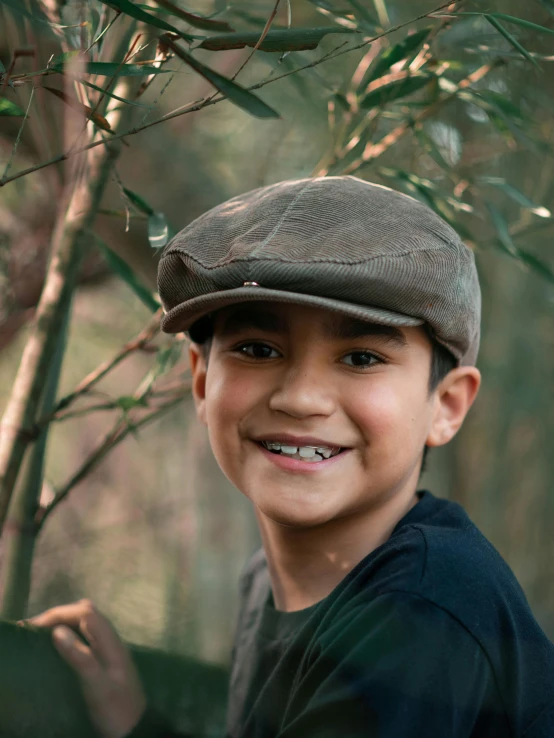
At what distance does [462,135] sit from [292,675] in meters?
2.35

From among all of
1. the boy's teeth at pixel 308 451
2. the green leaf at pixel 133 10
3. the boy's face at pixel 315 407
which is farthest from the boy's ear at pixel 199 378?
the green leaf at pixel 133 10

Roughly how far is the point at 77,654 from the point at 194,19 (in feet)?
3.23

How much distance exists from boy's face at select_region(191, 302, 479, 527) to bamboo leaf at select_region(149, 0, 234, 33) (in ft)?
1.23

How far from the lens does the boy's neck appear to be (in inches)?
51.1

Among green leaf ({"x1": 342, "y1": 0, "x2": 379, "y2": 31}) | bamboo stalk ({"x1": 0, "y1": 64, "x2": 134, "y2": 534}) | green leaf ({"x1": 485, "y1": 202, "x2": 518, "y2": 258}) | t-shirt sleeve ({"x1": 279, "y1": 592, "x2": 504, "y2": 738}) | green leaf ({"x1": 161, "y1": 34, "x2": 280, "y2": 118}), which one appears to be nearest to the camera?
t-shirt sleeve ({"x1": 279, "y1": 592, "x2": 504, "y2": 738})

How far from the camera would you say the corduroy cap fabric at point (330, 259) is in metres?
1.08

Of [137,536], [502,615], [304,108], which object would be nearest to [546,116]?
[304,108]

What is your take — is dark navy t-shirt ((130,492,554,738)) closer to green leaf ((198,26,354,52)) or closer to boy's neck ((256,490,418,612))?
boy's neck ((256,490,418,612))

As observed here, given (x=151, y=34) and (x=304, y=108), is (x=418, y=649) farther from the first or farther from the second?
(x=304, y=108)

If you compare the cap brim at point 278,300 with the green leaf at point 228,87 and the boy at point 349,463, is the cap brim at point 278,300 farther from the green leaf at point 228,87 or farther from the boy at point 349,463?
the green leaf at point 228,87

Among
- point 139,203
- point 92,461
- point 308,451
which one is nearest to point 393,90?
point 139,203

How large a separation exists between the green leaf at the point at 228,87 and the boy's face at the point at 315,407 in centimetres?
27

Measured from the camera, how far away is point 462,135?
3094 mm

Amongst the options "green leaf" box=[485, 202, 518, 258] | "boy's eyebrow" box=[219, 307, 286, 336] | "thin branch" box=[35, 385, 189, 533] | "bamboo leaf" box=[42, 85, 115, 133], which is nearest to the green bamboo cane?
"thin branch" box=[35, 385, 189, 533]
